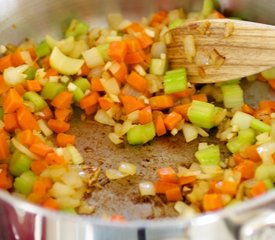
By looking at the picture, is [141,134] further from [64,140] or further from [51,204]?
[51,204]

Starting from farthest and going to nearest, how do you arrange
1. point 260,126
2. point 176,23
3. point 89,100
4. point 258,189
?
point 176,23 < point 89,100 < point 260,126 < point 258,189

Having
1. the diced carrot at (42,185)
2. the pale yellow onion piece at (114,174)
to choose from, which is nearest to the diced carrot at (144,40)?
the pale yellow onion piece at (114,174)

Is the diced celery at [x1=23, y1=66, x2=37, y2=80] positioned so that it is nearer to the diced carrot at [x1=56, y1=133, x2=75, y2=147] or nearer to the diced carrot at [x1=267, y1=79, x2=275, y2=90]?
the diced carrot at [x1=56, y1=133, x2=75, y2=147]

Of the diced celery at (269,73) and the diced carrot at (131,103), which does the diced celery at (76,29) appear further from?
the diced celery at (269,73)

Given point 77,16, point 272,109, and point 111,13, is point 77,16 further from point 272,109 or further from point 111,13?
point 272,109

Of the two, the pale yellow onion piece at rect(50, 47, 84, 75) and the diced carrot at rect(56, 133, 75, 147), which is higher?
the pale yellow onion piece at rect(50, 47, 84, 75)

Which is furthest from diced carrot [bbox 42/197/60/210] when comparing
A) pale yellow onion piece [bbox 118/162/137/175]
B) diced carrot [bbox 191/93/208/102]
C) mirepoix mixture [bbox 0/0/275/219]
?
diced carrot [bbox 191/93/208/102]

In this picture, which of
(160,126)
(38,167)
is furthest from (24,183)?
(160,126)
